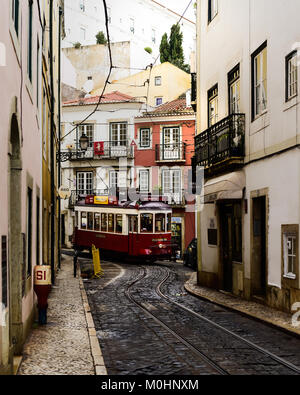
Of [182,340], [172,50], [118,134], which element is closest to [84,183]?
[118,134]

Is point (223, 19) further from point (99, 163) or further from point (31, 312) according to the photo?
point (99, 163)

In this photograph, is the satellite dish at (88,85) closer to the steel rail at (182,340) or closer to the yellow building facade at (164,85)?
the yellow building facade at (164,85)

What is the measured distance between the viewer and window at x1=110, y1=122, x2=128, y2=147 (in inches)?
1694

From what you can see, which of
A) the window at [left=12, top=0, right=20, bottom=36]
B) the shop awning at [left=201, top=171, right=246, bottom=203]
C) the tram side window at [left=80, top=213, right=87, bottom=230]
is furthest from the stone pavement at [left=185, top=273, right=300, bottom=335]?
the tram side window at [left=80, top=213, right=87, bottom=230]

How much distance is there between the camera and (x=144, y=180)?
138 ft

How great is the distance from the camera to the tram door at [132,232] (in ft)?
94.3

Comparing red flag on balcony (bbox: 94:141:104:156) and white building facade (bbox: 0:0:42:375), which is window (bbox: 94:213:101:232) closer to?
red flag on balcony (bbox: 94:141:104:156)

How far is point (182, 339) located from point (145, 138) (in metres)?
32.9

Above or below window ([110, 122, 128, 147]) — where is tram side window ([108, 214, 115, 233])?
below

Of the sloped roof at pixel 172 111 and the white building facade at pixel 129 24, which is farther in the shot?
the white building facade at pixel 129 24

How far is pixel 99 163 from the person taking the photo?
43406 millimetres

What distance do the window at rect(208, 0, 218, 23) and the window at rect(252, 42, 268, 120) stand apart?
13.1ft

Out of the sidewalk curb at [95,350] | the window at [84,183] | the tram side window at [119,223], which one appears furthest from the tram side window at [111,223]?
the sidewalk curb at [95,350]
